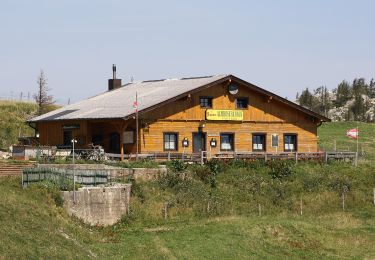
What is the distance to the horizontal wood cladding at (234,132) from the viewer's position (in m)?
48.0

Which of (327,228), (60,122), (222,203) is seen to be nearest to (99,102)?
(60,122)

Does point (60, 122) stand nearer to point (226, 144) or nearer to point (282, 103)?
point (226, 144)

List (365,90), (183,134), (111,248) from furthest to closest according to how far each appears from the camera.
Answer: (365,90), (183,134), (111,248)

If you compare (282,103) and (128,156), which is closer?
(128,156)

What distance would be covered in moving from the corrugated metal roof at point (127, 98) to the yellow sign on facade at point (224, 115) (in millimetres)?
2160

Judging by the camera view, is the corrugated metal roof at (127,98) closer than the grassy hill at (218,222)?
No

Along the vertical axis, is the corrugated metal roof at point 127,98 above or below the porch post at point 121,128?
above

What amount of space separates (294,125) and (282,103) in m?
2.04

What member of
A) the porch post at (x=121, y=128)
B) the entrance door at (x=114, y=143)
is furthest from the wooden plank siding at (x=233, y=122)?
the entrance door at (x=114, y=143)

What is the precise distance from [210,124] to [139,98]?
5.70 m

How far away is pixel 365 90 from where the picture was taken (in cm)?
13050

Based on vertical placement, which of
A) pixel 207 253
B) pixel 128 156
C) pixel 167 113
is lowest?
pixel 207 253

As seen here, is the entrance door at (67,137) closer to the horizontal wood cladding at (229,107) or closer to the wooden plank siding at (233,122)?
the horizontal wood cladding at (229,107)

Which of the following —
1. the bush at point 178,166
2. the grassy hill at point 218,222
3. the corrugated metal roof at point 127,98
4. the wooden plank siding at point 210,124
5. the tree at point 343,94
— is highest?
the tree at point 343,94
